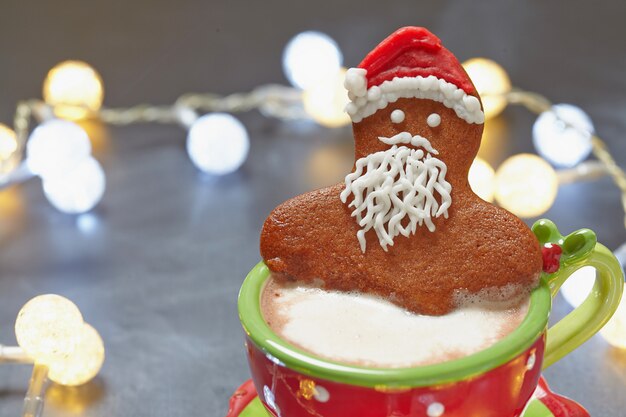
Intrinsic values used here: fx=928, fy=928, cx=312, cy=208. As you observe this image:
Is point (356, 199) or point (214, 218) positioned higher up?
point (356, 199)

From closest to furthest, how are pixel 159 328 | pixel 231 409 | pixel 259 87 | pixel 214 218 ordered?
pixel 231 409 → pixel 159 328 → pixel 214 218 → pixel 259 87

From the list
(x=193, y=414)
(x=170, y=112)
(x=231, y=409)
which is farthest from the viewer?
(x=170, y=112)

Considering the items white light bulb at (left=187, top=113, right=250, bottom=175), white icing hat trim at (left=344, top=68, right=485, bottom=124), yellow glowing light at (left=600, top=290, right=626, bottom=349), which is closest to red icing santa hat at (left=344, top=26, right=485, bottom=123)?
white icing hat trim at (left=344, top=68, right=485, bottom=124)

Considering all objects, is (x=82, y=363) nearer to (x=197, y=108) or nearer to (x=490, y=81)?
(x=197, y=108)

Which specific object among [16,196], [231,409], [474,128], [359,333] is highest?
[474,128]

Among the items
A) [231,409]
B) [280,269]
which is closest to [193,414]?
[231,409]

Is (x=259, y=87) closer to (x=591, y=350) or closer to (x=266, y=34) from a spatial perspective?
(x=266, y=34)
